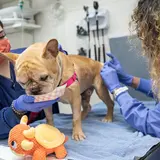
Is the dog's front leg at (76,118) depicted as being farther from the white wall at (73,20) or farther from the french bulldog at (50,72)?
the white wall at (73,20)

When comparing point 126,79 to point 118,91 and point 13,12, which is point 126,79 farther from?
point 13,12

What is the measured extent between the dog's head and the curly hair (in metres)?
0.29

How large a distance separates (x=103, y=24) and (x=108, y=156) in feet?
4.28

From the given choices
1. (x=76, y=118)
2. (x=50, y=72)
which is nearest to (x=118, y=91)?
(x=76, y=118)

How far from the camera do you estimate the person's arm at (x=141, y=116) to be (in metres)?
0.96

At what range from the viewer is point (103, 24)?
1.90 meters

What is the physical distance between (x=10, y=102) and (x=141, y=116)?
1.99 ft

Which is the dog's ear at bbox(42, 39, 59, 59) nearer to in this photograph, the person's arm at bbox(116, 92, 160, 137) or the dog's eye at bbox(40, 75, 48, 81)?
the dog's eye at bbox(40, 75, 48, 81)

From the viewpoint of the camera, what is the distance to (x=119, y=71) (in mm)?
1368

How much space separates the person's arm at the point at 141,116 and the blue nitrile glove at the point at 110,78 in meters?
0.09

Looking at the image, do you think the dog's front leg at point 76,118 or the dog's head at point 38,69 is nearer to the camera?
the dog's head at point 38,69

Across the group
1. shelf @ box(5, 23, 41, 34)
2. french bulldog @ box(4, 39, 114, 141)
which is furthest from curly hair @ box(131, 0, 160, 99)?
shelf @ box(5, 23, 41, 34)

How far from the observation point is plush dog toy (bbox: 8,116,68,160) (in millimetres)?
751

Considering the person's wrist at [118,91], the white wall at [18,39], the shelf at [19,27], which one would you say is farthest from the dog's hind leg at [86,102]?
the white wall at [18,39]
